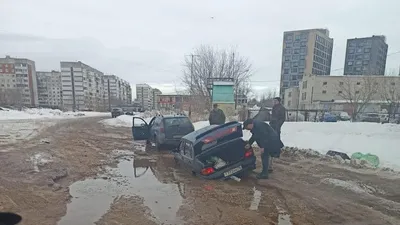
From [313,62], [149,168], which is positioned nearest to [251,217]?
[149,168]

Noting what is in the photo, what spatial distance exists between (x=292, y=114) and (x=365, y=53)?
59.9 metres

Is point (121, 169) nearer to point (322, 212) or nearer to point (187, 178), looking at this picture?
point (187, 178)

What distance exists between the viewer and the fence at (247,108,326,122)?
15.3 m

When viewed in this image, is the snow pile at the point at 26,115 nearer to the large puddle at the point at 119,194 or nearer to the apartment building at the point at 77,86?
the large puddle at the point at 119,194

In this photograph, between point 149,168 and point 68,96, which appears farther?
point 68,96

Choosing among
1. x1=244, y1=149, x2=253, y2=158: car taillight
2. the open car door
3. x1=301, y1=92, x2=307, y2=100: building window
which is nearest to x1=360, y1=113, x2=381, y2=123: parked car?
the open car door

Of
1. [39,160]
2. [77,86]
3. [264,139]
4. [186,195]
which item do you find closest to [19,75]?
[77,86]

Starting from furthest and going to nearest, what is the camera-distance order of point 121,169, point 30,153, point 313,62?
point 313,62, point 30,153, point 121,169

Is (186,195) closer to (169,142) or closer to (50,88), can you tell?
(169,142)

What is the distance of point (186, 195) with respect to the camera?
4.70 metres

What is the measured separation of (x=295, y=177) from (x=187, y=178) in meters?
2.62

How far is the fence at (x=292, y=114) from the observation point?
1534 cm

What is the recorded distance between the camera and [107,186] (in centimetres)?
526

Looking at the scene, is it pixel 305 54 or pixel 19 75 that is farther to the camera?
pixel 305 54
